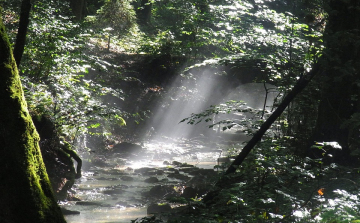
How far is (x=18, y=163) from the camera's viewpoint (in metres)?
2.11

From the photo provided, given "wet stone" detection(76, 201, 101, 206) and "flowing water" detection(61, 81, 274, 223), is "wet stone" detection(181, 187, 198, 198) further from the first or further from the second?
"wet stone" detection(76, 201, 101, 206)

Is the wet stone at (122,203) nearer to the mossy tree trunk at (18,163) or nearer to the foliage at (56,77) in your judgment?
the foliage at (56,77)

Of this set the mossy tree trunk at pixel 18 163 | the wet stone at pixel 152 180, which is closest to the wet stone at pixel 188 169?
the wet stone at pixel 152 180

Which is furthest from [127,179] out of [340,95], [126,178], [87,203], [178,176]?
[340,95]

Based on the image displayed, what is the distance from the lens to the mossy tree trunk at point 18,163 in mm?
2057

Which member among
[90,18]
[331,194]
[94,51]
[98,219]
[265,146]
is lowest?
[98,219]

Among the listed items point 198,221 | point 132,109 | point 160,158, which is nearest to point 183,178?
point 160,158

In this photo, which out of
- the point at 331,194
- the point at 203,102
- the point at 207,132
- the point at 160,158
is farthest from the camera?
the point at 207,132

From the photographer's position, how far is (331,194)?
3.29 m

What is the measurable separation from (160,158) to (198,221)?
11.2m

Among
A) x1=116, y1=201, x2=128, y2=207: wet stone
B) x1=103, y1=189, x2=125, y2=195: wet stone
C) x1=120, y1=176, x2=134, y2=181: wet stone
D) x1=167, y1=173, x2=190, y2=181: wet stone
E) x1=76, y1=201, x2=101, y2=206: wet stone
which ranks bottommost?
x1=76, y1=201, x2=101, y2=206: wet stone

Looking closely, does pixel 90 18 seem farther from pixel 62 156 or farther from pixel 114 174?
pixel 62 156

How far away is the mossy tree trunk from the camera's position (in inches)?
81.0

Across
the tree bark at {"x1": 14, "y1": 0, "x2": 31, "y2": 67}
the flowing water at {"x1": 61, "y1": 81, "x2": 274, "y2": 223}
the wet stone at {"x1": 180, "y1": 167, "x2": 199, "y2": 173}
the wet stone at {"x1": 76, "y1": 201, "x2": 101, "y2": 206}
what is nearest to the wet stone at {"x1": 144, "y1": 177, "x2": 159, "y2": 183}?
the flowing water at {"x1": 61, "y1": 81, "x2": 274, "y2": 223}
